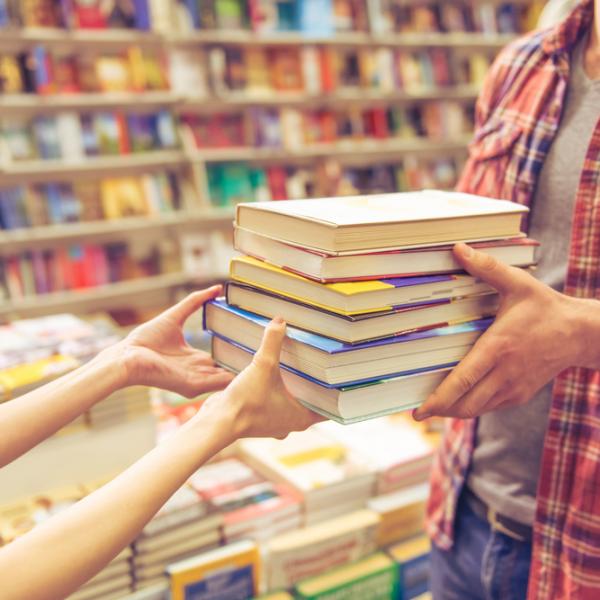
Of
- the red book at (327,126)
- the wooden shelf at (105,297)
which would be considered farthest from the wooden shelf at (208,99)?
the wooden shelf at (105,297)

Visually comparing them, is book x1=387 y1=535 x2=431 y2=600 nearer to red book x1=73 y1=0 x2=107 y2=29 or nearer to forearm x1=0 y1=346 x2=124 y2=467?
forearm x1=0 y1=346 x2=124 y2=467

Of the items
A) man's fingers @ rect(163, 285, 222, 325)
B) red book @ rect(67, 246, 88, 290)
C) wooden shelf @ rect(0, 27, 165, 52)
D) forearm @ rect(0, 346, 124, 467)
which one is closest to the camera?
forearm @ rect(0, 346, 124, 467)

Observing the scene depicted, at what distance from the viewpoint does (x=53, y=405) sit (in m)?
0.83

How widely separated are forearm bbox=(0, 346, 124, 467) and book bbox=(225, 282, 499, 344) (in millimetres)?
187

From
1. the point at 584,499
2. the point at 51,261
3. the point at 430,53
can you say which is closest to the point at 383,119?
the point at 430,53

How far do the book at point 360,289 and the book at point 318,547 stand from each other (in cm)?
80

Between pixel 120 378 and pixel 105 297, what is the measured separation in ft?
11.3

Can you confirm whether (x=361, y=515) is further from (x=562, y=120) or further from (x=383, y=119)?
(x=383, y=119)

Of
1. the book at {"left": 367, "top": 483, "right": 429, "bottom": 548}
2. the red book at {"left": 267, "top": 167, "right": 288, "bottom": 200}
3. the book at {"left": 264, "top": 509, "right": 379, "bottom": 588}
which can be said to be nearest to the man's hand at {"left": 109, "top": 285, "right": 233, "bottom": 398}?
the book at {"left": 264, "top": 509, "right": 379, "bottom": 588}

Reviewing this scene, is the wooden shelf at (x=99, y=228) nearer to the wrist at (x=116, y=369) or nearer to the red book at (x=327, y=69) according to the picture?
the red book at (x=327, y=69)

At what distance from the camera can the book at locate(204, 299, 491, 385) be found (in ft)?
2.34

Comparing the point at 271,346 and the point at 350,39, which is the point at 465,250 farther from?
the point at 350,39

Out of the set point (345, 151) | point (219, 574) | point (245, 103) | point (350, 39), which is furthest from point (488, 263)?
point (350, 39)

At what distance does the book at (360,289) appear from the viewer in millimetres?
704
